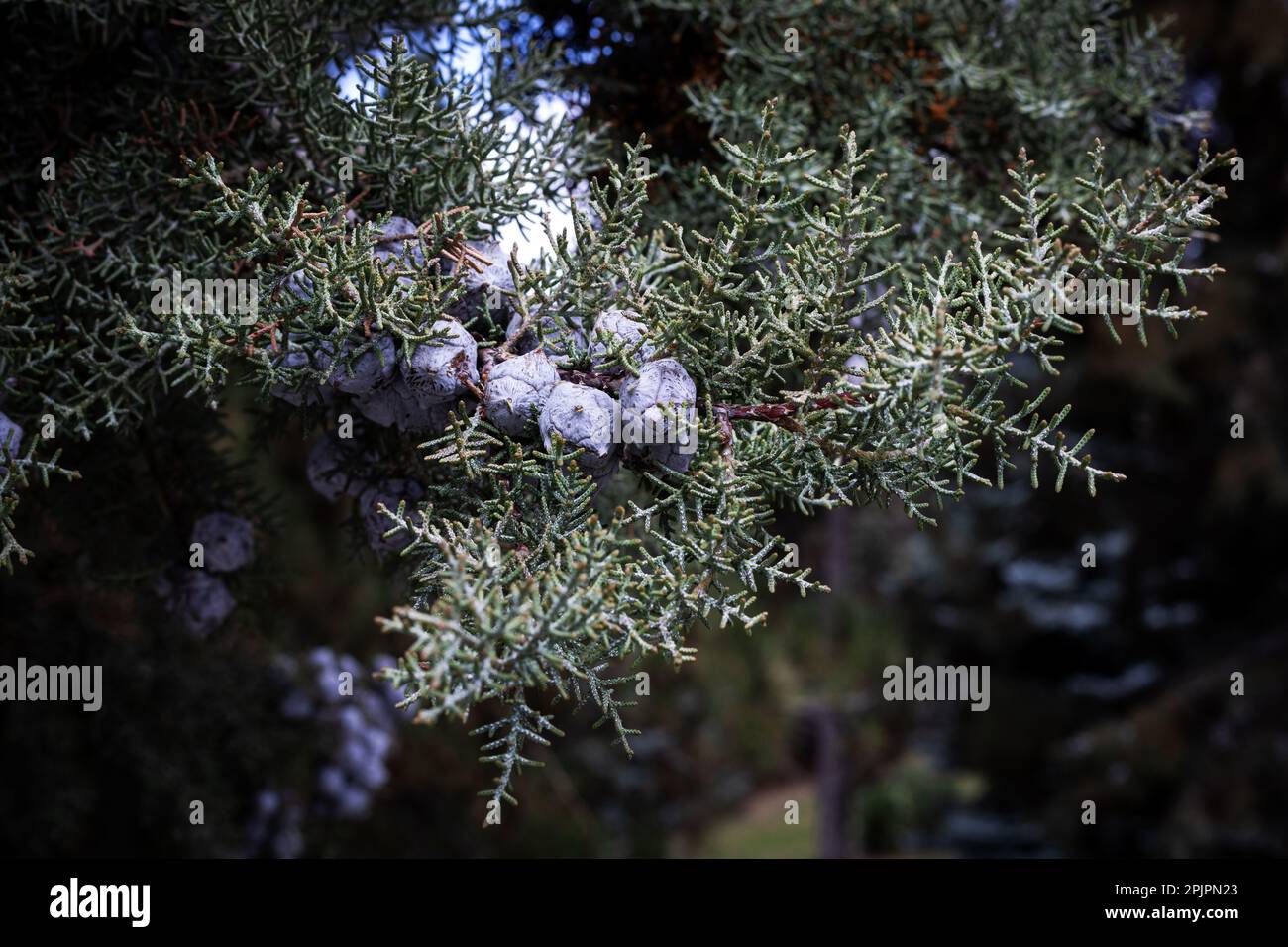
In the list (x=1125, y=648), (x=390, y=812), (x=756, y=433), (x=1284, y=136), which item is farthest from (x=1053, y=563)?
(x=756, y=433)

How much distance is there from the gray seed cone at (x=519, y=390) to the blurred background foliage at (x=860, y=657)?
0.53m

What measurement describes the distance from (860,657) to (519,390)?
23.5 feet

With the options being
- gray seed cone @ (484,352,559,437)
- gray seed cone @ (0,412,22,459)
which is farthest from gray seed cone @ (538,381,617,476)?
gray seed cone @ (0,412,22,459)

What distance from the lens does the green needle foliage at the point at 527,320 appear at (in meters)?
0.97

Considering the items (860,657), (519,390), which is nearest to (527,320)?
(519,390)

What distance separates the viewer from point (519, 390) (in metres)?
1.05

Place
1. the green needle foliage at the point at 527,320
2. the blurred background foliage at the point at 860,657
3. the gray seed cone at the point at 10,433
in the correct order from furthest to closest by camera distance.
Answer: the blurred background foliage at the point at 860,657, the gray seed cone at the point at 10,433, the green needle foliage at the point at 527,320

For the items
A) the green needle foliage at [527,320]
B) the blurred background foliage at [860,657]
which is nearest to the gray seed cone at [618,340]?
the green needle foliage at [527,320]

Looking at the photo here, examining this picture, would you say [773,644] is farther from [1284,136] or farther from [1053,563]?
[1284,136]

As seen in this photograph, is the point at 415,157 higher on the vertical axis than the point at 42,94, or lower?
lower

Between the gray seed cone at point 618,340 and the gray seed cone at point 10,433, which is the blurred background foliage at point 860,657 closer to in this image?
the gray seed cone at point 10,433

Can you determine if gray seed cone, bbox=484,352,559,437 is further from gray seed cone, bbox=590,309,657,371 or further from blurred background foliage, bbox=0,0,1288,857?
blurred background foliage, bbox=0,0,1288,857

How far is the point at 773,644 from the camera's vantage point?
8.52m

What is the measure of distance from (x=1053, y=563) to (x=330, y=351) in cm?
590
